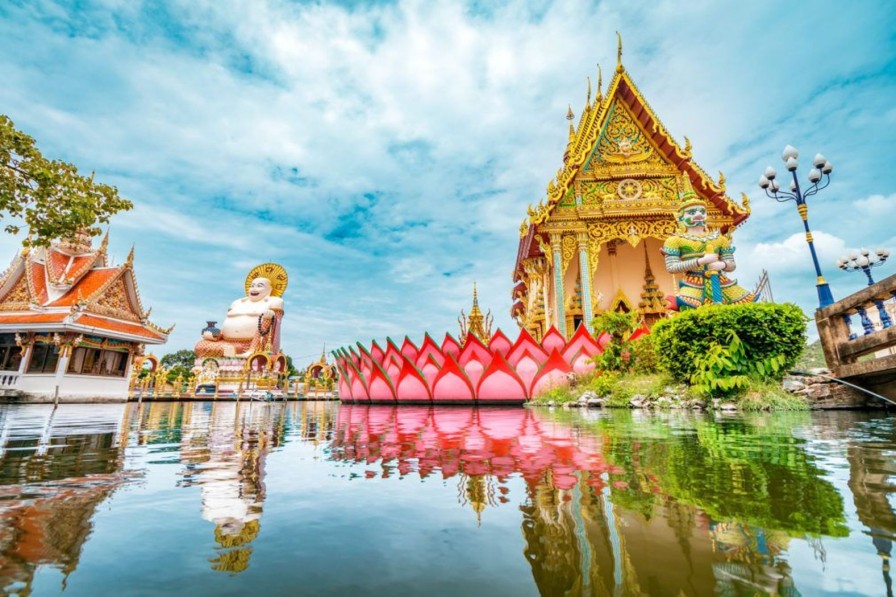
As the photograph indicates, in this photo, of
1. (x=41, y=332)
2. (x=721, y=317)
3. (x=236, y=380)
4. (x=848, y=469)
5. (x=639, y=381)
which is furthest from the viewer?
(x=236, y=380)

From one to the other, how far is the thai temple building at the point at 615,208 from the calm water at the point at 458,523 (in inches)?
431

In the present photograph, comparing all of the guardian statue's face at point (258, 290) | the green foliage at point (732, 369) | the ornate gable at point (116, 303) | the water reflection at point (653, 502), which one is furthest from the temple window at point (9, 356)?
the green foliage at point (732, 369)

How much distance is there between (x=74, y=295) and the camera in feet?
55.9

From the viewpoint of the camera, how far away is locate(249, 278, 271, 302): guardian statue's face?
3153 cm

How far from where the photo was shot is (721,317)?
20.0 feet

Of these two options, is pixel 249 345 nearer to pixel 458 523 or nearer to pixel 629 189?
pixel 629 189

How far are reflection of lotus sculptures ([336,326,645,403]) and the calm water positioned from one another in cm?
647

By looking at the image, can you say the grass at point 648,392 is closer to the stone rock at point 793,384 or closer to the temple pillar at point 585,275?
the stone rock at point 793,384

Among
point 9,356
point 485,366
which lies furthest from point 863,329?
point 9,356

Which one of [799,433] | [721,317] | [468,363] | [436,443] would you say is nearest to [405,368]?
[468,363]

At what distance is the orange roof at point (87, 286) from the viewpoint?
16672 mm

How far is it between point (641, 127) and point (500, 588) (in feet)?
51.7

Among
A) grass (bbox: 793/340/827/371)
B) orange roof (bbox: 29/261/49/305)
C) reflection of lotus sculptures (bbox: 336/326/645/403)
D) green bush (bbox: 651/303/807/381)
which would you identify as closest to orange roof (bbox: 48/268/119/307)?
orange roof (bbox: 29/261/49/305)

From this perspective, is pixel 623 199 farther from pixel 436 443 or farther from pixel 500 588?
pixel 500 588
